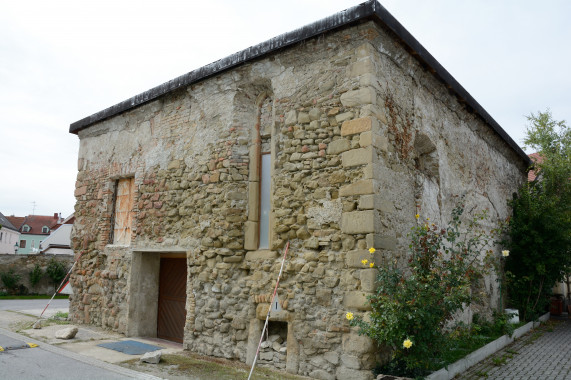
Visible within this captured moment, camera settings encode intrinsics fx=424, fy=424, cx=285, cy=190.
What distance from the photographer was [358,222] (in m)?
5.28

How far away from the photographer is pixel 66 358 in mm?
6289

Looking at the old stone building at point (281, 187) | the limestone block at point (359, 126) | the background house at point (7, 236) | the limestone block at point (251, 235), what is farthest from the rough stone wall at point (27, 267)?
A: the background house at point (7, 236)

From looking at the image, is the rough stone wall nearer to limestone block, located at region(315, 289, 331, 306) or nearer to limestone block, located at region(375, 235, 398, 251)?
limestone block, located at region(315, 289, 331, 306)

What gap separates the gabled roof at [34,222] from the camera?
55344 millimetres

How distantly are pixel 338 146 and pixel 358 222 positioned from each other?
3.54ft

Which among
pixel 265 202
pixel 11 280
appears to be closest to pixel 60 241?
pixel 11 280

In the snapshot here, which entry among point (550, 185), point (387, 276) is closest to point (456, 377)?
point (387, 276)

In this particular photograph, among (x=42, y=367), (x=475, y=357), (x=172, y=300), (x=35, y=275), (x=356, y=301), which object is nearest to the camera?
(x=356, y=301)

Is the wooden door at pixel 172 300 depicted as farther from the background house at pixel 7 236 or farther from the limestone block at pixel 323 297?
the background house at pixel 7 236

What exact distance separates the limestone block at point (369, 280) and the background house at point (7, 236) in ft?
167

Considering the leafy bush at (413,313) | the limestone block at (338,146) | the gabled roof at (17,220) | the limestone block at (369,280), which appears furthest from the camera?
the gabled roof at (17,220)

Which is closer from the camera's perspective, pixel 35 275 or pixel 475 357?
pixel 475 357

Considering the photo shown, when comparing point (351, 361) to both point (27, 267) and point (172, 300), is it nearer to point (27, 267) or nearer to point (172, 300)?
point (172, 300)

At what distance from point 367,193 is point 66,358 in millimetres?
5033
